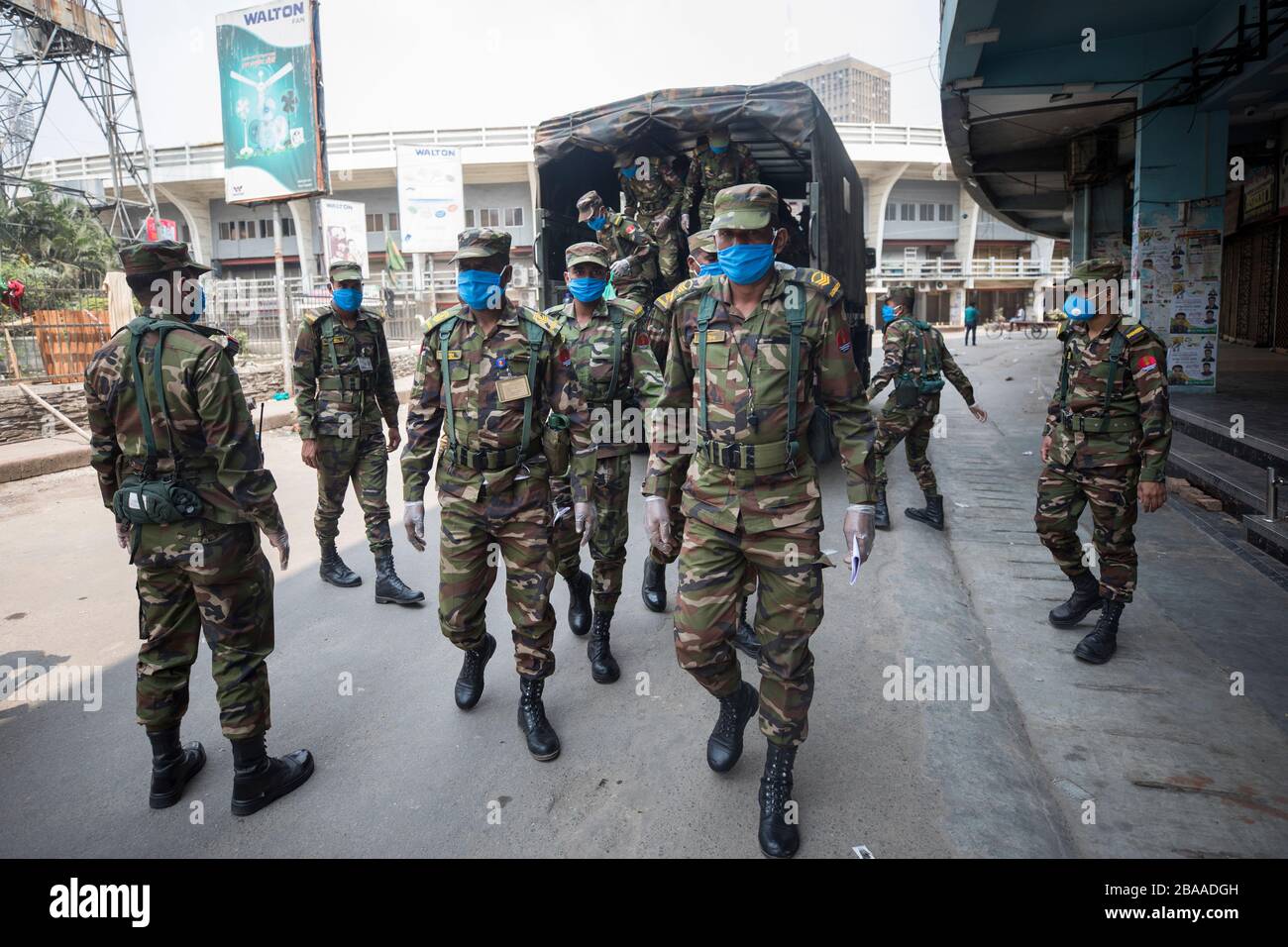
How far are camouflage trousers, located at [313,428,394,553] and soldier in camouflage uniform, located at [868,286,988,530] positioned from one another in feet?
12.0

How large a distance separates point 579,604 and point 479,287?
6.51 ft

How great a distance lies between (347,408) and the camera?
4785 millimetres

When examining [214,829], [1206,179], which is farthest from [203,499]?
[1206,179]

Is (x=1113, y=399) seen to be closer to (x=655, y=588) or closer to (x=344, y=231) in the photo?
(x=655, y=588)

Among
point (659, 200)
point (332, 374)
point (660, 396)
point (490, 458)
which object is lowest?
point (490, 458)

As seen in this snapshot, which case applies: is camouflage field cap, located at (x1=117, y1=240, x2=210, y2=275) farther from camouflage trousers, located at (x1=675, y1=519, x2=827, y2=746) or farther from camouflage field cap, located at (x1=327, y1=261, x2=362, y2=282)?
camouflage trousers, located at (x1=675, y1=519, x2=827, y2=746)

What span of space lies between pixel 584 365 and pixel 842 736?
2.35 meters

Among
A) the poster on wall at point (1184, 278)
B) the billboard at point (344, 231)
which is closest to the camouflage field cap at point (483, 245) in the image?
the poster on wall at point (1184, 278)

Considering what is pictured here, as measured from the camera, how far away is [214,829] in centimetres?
262

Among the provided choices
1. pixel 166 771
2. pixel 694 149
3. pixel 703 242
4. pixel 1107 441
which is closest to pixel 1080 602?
pixel 1107 441

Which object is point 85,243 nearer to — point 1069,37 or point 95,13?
point 95,13

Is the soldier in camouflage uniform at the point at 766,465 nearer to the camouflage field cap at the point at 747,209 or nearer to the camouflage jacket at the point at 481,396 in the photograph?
the camouflage field cap at the point at 747,209

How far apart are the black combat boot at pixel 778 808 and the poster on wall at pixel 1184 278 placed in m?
10.5

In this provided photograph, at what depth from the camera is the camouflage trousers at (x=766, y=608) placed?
2.58 meters
